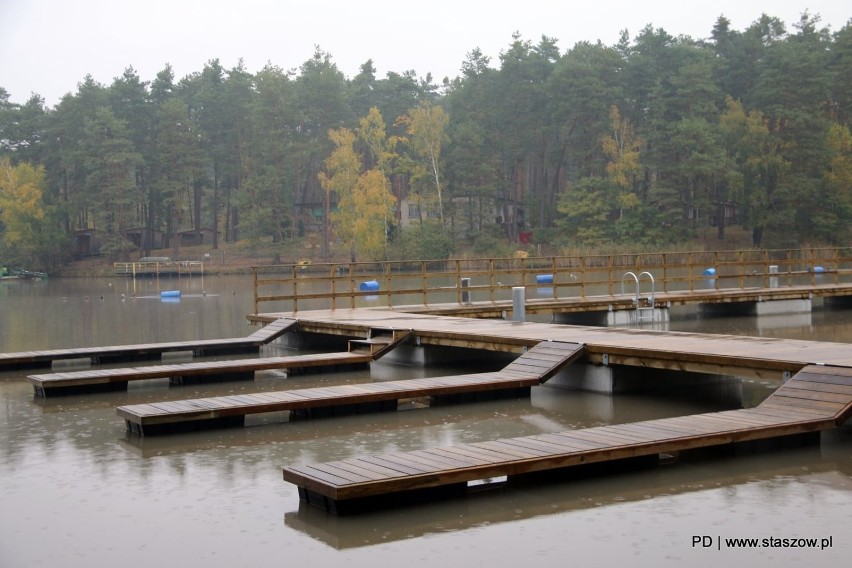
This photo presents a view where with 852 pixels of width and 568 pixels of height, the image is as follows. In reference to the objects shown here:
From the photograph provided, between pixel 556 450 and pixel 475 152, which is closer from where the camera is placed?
pixel 556 450

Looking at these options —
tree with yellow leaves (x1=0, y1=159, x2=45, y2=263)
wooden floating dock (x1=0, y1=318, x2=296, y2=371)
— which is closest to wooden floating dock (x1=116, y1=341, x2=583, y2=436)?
wooden floating dock (x1=0, y1=318, x2=296, y2=371)

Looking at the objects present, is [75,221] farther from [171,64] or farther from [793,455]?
[793,455]

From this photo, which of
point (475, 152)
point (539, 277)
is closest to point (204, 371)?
point (539, 277)

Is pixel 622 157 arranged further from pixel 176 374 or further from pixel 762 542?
pixel 762 542

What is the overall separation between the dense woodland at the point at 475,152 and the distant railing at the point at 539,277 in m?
4.58

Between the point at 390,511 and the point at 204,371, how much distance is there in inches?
319

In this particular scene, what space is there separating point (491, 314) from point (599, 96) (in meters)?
47.0

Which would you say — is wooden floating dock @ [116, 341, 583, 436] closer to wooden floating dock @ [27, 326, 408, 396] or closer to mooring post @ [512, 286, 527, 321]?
wooden floating dock @ [27, 326, 408, 396]

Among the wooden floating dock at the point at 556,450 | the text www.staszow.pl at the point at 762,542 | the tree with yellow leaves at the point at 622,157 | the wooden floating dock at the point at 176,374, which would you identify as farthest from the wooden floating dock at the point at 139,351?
the tree with yellow leaves at the point at 622,157

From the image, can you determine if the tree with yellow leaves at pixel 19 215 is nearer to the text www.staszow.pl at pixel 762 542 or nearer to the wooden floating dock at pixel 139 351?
the wooden floating dock at pixel 139 351

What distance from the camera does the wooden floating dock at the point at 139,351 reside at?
1722cm

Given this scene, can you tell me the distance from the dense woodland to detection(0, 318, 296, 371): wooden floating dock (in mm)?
44162

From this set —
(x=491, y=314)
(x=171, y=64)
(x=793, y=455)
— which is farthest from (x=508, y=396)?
(x=171, y=64)

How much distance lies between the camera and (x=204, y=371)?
579 inches
